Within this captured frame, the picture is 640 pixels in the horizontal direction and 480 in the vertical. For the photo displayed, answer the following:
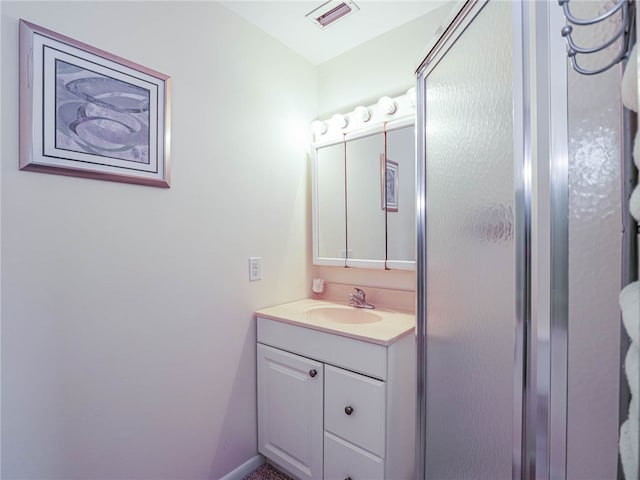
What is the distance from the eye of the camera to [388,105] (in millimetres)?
1604

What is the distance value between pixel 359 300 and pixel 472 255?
1.01 metres

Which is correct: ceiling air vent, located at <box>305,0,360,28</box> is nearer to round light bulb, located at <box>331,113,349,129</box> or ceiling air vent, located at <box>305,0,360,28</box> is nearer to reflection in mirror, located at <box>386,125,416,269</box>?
round light bulb, located at <box>331,113,349,129</box>

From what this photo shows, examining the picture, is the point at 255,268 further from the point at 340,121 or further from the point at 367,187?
the point at 340,121

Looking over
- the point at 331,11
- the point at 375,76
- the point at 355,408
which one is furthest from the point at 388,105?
the point at 355,408

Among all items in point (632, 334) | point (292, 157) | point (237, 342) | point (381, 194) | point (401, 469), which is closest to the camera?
point (632, 334)

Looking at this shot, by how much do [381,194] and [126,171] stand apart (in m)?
1.20

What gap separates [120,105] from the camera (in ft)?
3.58

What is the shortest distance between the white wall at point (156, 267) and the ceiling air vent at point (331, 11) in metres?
0.28

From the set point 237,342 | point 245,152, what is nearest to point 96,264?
point 237,342

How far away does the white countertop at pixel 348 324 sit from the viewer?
1.20 m

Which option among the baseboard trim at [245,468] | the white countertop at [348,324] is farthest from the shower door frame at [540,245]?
the baseboard trim at [245,468]

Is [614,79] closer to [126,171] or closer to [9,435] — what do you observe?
[126,171]

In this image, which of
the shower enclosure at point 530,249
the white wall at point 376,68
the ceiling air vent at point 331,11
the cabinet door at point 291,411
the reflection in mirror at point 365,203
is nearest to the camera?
the shower enclosure at point 530,249

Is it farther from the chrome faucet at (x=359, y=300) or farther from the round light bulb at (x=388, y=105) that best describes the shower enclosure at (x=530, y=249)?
the chrome faucet at (x=359, y=300)
